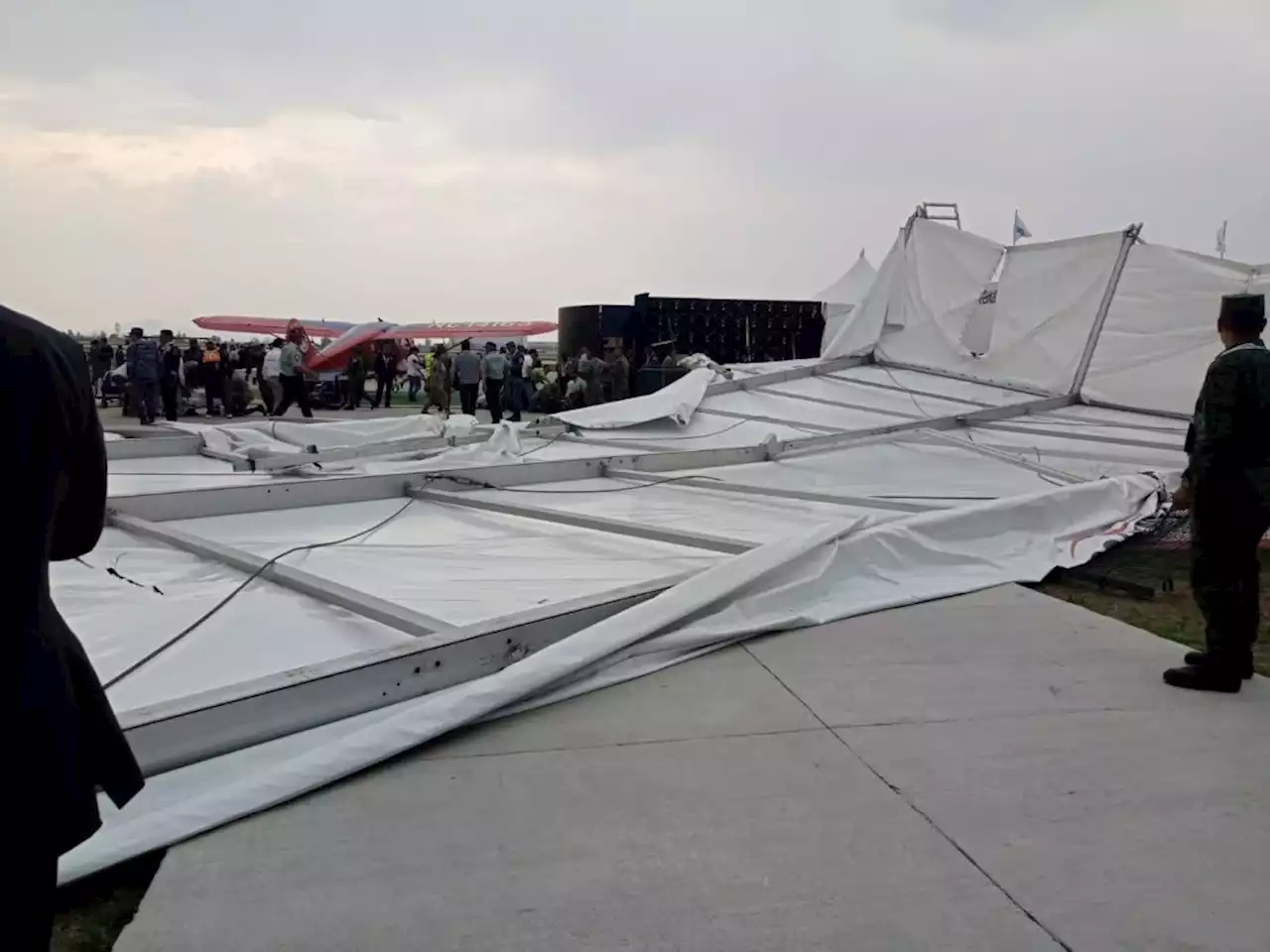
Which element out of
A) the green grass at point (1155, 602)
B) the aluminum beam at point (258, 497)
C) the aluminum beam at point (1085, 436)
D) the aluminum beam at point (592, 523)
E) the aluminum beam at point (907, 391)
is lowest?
the green grass at point (1155, 602)

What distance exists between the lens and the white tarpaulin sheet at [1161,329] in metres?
9.16

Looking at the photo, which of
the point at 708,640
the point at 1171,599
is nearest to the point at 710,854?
the point at 708,640

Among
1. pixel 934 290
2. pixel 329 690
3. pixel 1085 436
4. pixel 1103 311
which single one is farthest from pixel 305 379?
pixel 329 690

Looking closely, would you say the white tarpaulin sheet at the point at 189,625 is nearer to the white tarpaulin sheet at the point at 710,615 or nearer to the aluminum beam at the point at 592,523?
the white tarpaulin sheet at the point at 710,615

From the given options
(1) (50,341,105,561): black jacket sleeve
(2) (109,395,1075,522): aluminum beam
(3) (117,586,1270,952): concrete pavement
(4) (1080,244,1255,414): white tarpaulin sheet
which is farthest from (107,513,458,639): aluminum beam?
(4) (1080,244,1255,414): white tarpaulin sheet

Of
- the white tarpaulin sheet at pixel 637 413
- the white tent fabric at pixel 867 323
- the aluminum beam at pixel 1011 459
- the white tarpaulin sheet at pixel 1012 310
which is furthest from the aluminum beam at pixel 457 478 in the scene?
the white tent fabric at pixel 867 323

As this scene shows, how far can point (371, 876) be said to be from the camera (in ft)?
6.66

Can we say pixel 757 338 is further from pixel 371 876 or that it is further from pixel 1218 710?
pixel 371 876

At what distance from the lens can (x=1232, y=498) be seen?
3.21 metres

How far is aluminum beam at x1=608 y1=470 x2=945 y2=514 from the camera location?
18.5 ft

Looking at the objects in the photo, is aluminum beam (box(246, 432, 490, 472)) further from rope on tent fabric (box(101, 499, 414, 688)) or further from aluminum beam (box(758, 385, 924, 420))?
aluminum beam (box(758, 385, 924, 420))

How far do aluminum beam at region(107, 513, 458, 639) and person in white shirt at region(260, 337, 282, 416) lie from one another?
10.8 m

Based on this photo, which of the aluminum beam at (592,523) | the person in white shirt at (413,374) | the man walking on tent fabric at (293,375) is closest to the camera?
the aluminum beam at (592,523)

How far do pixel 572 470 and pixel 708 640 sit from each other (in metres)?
3.40
